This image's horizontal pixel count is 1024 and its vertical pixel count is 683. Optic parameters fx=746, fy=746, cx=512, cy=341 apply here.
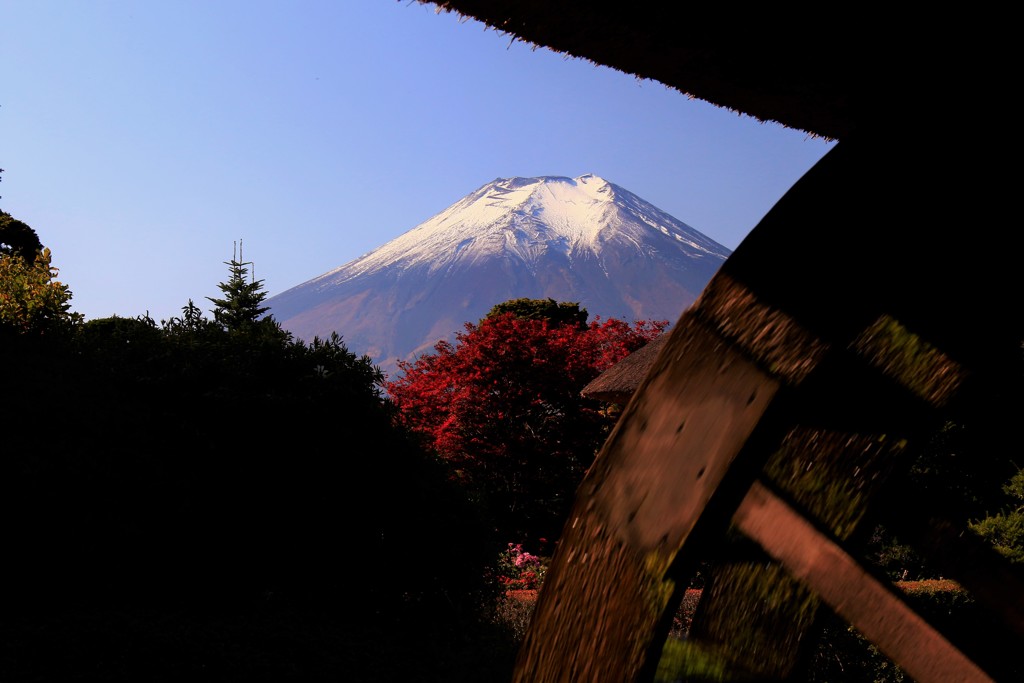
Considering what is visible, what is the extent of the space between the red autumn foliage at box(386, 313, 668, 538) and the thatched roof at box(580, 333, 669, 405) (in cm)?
237

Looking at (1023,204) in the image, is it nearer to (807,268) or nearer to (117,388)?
(807,268)

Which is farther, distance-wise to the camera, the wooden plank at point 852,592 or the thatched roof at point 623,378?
the thatched roof at point 623,378

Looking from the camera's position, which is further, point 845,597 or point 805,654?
point 805,654

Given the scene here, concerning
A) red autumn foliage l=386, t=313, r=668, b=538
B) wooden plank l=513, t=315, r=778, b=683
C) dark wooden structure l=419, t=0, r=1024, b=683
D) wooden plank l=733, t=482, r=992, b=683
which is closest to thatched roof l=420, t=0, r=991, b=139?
dark wooden structure l=419, t=0, r=1024, b=683

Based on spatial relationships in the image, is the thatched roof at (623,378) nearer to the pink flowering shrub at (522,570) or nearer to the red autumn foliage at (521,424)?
the red autumn foliage at (521,424)

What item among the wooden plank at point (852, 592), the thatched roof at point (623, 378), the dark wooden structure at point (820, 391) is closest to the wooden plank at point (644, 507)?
the dark wooden structure at point (820, 391)

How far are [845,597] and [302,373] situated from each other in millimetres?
6965

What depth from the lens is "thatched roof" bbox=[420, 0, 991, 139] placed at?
1254mm

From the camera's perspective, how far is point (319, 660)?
6090 mm

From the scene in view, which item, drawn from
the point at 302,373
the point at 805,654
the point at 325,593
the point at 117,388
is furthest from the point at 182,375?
the point at 805,654

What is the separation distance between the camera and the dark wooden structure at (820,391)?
1.20 m

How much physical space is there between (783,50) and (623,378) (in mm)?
12101

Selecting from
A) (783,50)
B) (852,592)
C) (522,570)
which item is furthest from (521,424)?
(852,592)

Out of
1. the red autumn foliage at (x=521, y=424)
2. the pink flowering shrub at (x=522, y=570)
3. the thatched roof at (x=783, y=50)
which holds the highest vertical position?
the thatched roof at (x=783, y=50)
